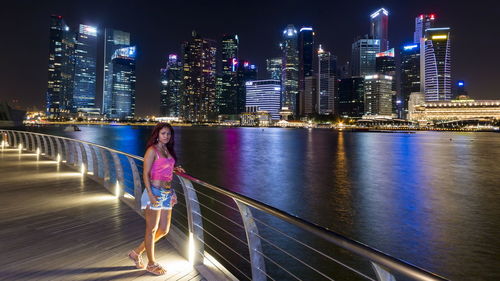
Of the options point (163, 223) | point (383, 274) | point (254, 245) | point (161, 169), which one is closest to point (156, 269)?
point (163, 223)

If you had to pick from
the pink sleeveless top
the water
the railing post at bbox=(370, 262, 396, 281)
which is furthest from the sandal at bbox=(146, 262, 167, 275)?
the water

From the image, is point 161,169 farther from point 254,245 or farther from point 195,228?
point 254,245

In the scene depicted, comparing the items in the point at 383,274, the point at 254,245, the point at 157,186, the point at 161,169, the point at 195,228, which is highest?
the point at 161,169

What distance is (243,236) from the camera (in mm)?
11281

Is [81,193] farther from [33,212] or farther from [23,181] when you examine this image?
[23,181]

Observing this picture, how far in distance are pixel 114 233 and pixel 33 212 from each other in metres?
2.58

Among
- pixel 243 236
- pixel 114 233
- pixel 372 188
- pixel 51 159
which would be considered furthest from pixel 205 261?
pixel 372 188

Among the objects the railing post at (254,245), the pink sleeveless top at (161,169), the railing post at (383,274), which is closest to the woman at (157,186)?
the pink sleeveless top at (161,169)

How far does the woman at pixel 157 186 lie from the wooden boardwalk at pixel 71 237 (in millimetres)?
381

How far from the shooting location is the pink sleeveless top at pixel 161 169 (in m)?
4.08

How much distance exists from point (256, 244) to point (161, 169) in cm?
146

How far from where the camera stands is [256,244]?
3381mm

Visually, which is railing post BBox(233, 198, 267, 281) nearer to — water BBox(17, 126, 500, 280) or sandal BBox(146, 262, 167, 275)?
sandal BBox(146, 262, 167, 275)

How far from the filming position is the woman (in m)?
4.07
